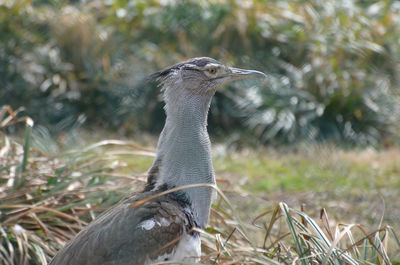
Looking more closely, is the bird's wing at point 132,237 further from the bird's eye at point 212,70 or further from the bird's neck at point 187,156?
the bird's eye at point 212,70

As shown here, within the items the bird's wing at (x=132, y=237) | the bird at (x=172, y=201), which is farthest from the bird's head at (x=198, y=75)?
the bird's wing at (x=132, y=237)

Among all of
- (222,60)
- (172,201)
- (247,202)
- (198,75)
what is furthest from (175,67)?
(222,60)

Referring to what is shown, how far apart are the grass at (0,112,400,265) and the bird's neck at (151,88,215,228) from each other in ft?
0.70

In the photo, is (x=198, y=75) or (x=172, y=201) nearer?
(x=172, y=201)

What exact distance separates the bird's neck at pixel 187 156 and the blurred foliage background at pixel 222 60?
4337 mm

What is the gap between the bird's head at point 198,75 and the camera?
9.93 ft

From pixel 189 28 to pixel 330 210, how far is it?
3.98 meters

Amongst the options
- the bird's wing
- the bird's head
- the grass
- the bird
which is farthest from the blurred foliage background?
the bird's wing

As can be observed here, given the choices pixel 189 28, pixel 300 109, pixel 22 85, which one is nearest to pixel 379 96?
pixel 300 109

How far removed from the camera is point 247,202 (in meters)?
5.24

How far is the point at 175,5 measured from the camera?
8234 mm

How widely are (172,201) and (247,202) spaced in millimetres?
2532

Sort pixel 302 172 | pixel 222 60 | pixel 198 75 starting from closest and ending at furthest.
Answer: pixel 198 75 → pixel 302 172 → pixel 222 60

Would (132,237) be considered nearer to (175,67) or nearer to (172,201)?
(172,201)
